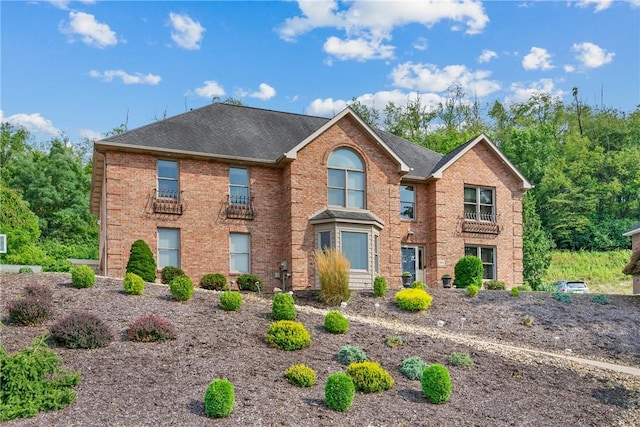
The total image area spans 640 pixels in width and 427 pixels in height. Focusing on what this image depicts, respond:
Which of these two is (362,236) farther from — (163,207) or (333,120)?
(163,207)

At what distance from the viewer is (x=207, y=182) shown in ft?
74.7

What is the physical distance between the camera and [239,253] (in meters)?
23.1

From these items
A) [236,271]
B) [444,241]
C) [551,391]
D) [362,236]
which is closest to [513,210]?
[444,241]

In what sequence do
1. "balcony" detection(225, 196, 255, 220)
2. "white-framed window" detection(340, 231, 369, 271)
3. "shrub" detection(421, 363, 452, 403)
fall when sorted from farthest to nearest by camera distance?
"balcony" detection(225, 196, 255, 220) < "white-framed window" detection(340, 231, 369, 271) < "shrub" detection(421, 363, 452, 403)

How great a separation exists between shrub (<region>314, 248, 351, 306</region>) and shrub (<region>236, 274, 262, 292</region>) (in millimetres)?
3833

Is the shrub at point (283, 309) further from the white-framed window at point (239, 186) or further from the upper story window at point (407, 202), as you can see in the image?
the upper story window at point (407, 202)

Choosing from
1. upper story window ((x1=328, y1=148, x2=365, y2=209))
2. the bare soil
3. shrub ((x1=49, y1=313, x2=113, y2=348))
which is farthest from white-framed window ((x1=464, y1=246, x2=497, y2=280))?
shrub ((x1=49, y1=313, x2=113, y2=348))

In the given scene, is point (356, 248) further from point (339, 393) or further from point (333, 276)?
point (339, 393)

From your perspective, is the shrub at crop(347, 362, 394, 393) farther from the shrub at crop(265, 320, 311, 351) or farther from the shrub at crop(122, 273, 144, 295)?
the shrub at crop(122, 273, 144, 295)

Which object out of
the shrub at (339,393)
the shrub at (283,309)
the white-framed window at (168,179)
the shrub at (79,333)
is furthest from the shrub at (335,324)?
the white-framed window at (168,179)

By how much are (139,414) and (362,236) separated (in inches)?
559

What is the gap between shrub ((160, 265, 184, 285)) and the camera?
21.0 m

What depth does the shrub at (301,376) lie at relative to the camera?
35.8 ft

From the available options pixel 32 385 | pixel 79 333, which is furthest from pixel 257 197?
pixel 32 385
